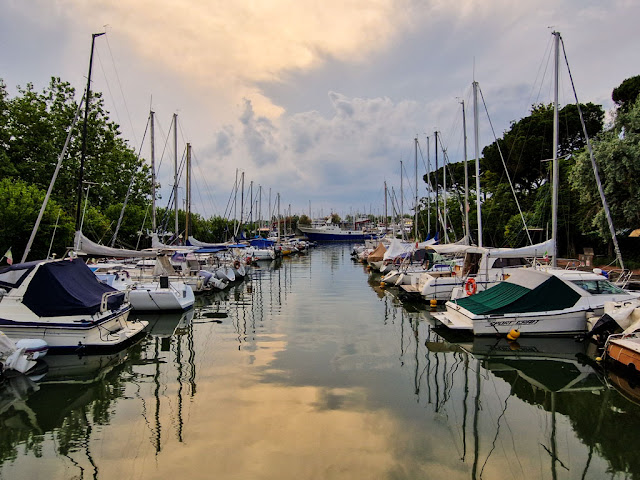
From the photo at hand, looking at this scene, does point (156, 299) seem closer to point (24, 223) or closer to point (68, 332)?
point (68, 332)

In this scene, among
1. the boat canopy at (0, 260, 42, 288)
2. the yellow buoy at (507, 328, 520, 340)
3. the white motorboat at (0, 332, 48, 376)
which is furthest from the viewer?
the yellow buoy at (507, 328, 520, 340)

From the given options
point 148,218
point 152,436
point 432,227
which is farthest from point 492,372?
point 432,227

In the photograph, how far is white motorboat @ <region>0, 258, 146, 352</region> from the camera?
12469 mm

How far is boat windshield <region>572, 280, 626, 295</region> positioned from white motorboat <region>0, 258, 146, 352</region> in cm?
1486

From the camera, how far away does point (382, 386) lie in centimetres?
1062

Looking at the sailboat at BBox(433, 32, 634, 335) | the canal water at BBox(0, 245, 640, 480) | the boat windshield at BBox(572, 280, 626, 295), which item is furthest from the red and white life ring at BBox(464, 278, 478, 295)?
the boat windshield at BBox(572, 280, 626, 295)

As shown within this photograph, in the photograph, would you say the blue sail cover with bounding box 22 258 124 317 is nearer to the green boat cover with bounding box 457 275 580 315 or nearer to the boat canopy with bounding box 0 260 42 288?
the boat canopy with bounding box 0 260 42 288

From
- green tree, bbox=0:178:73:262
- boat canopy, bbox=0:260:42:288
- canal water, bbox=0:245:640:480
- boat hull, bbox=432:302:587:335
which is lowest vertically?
canal water, bbox=0:245:640:480

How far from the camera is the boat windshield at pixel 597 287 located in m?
14.5

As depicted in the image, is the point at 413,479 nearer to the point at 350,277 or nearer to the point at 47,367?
the point at 47,367

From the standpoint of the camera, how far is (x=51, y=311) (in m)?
12.7

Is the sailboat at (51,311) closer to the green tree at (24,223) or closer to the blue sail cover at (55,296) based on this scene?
the blue sail cover at (55,296)

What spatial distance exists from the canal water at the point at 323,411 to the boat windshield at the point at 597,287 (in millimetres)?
1958

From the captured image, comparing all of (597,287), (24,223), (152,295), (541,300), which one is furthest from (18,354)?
(597,287)
